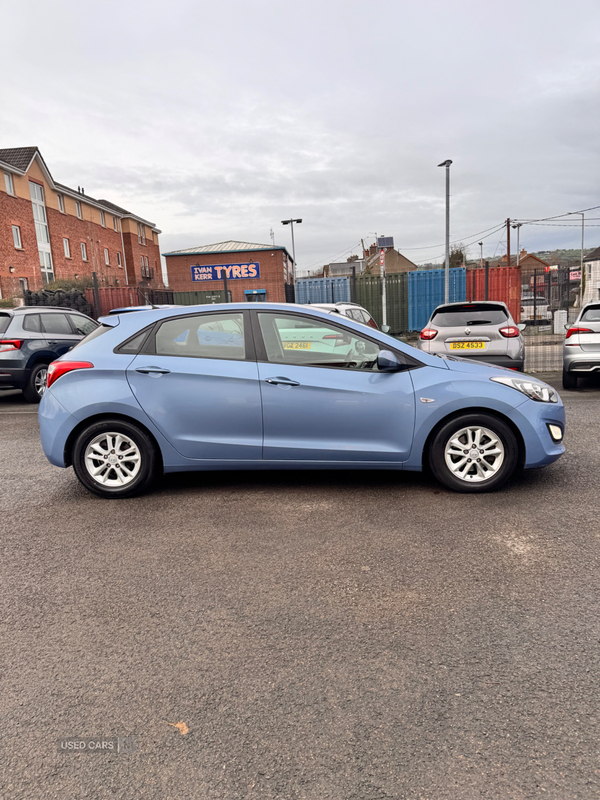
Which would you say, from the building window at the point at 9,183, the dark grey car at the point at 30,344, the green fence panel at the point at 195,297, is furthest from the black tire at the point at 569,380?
the building window at the point at 9,183

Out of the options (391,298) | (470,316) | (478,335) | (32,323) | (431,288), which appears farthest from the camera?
(391,298)

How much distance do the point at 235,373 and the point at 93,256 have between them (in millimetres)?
47875

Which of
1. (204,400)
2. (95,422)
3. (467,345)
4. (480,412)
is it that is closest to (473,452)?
(480,412)

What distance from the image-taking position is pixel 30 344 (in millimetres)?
9898

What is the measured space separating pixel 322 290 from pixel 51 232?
2866cm

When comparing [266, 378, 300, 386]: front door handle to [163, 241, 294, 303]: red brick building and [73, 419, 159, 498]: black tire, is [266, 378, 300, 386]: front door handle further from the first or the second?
[163, 241, 294, 303]: red brick building

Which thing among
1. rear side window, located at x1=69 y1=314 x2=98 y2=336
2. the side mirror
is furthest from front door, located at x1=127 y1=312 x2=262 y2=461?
rear side window, located at x1=69 y1=314 x2=98 y2=336

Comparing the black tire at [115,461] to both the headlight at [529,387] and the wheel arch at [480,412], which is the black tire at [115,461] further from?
the headlight at [529,387]

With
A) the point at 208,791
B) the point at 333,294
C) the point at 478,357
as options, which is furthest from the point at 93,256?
the point at 208,791

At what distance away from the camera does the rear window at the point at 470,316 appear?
931 centimetres

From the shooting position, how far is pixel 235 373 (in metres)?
4.59

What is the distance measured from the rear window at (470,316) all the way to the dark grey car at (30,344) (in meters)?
6.72

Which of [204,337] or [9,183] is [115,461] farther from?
[9,183]

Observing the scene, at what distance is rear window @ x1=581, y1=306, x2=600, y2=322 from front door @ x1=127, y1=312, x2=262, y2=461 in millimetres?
7048
